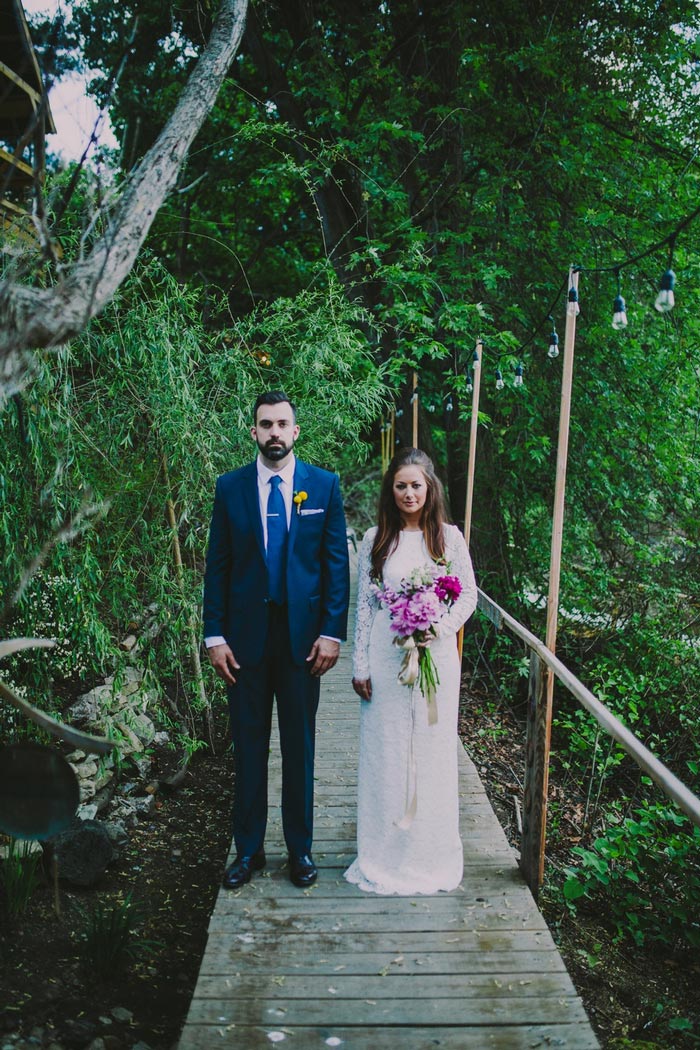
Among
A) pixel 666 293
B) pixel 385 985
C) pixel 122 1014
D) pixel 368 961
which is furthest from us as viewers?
pixel 122 1014

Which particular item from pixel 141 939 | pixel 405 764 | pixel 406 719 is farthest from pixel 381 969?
pixel 141 939

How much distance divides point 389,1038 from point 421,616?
1.25m

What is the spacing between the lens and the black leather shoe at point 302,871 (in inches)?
116

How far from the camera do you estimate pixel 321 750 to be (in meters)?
4.57

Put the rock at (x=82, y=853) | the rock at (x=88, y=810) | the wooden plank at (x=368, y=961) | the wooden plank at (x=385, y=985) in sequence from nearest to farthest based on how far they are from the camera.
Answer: the wooden plank at (x=385, y=985)
the wooden plank at (x=368, y=961)
the rock at (x=82, y=853)
the rock at (x=88, y=810)

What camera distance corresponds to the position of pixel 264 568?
286 cm

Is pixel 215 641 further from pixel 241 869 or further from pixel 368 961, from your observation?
pixel 368 961

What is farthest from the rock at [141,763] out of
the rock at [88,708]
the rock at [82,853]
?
the rock at [82,853]

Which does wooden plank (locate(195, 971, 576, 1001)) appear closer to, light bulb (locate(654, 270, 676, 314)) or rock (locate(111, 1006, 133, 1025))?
rock (locate(111, 1006, 133, 1025))

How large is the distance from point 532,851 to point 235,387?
304 cm

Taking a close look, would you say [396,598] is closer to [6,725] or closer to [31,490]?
[31,490]

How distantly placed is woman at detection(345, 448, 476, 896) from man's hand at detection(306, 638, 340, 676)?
0.71ft

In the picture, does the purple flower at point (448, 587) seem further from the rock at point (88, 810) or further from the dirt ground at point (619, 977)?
the rock at point (88, 810)

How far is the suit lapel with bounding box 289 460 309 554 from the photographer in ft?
9.41
